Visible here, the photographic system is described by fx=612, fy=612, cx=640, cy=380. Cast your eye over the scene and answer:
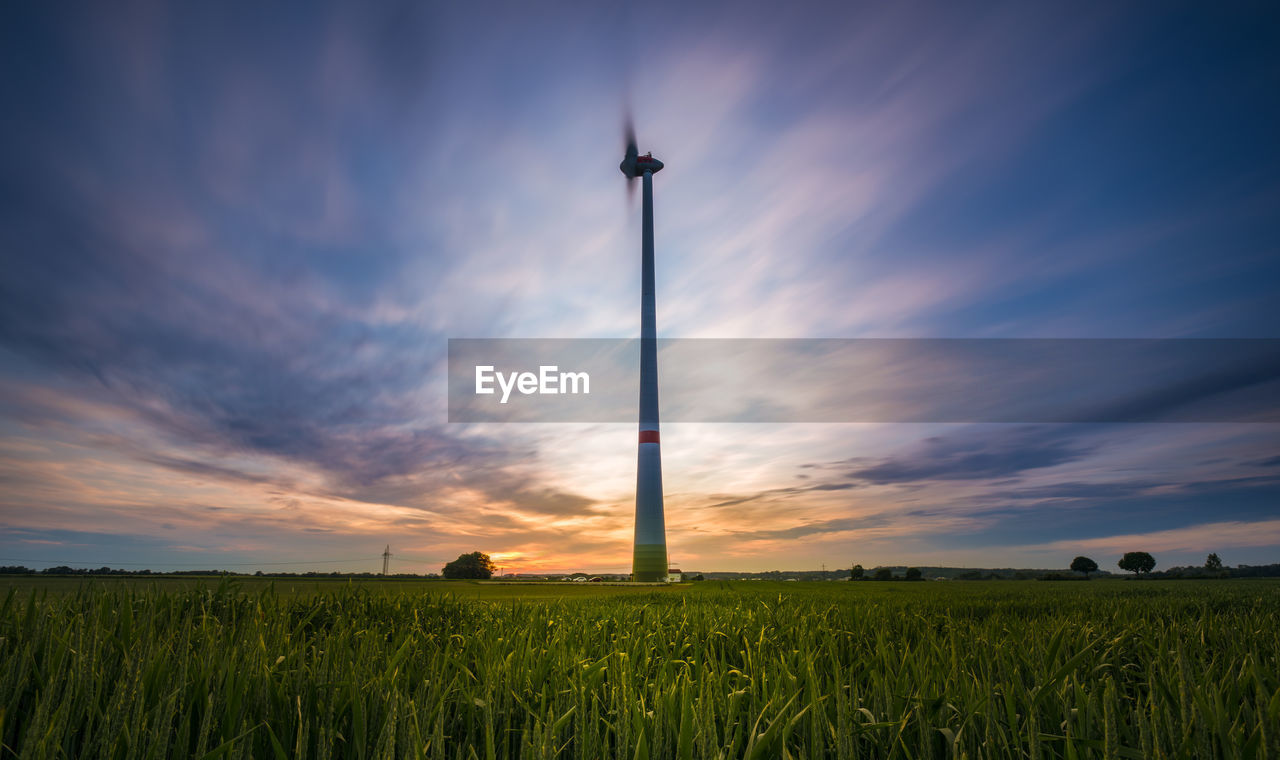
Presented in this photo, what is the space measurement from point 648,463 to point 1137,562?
5054 inches

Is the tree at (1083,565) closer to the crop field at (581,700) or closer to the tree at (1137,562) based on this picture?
the tree at (1137,562)

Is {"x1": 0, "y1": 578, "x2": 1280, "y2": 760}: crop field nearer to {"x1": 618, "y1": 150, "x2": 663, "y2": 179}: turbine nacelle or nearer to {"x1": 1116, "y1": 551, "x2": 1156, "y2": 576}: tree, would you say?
{"x1": 618, "y1": 150, "x2": 663, "y2": 179}: turbine nacelle

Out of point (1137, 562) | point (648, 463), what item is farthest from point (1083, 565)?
point (648, 463)

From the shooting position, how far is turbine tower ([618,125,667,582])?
73750 millimetres

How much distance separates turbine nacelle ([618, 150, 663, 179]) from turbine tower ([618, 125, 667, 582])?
14.4 m

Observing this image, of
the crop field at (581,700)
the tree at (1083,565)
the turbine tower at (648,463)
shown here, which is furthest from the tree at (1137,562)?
the crop field at (581,700)

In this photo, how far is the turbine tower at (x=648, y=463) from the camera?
7375 cm

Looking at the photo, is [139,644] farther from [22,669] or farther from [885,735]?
[885,735]

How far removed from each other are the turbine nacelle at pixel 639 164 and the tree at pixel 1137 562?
135 m

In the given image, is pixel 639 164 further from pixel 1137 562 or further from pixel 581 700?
pixel 1137 562

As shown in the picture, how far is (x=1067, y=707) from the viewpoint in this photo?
120 inches

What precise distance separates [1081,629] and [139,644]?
7.98 meters

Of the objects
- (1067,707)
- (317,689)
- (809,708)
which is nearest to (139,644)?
(317,689)

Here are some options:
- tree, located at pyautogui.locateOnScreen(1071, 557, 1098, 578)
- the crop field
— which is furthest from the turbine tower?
tree, located at pyautogui.locateOnScreen(1071, 557, 1098, 578)
